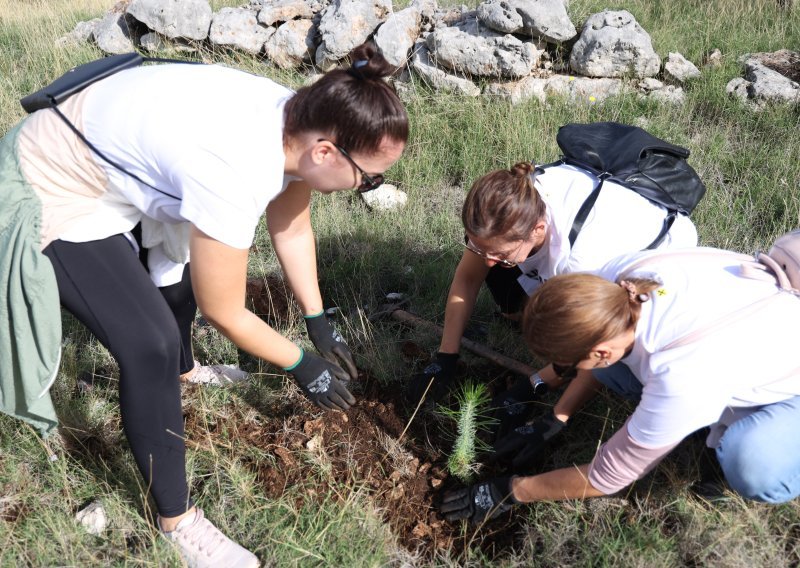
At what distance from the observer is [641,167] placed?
2.78 meters

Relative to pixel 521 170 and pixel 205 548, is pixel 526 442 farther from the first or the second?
pixel 205 548

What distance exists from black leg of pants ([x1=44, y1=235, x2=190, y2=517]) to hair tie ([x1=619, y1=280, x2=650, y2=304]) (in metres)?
1.48

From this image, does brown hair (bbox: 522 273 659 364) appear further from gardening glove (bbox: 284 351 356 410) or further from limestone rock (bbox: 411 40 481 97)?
limestone rock (bbox: 411 40 481 97)

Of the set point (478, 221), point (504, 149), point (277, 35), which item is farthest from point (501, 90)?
point (478, 221)

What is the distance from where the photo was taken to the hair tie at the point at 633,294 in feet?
6.66

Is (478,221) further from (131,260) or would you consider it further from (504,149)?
(504,149)

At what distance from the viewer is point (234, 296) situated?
206 cm

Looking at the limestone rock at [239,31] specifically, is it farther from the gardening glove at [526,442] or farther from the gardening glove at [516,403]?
the gardening glove at [526,442]

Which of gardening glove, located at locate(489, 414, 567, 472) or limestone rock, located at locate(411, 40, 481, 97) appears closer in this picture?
gardening glove, located at locate(489, 414, 567, 472)

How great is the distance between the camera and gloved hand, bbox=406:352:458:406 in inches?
118

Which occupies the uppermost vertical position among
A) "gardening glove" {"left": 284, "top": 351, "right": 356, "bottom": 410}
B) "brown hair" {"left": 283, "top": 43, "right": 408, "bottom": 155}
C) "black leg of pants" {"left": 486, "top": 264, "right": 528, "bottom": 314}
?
"brown hair" {"left": 283, "top": 43, "right": 408, "bottom": 155}

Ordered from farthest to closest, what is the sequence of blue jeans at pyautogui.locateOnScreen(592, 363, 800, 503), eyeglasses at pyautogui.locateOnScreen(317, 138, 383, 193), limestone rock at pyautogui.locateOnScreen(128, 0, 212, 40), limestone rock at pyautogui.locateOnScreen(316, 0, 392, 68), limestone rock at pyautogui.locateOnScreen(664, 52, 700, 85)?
limestone rock at pyautogui.locateOnScreen(128, 0, 212, 40)
limestone rock at pyautogui.locateOnScreen(316, 0, 392, 68)
limestone rock at pyautogui.locateOnScreen(664, 52, 700, 85)
blue jeans at pyautogui.locateOnScreen(592, 363, 800, 503)
eyeglasses at pyautogui.locateOnScreen(317, 138, 383, 193)

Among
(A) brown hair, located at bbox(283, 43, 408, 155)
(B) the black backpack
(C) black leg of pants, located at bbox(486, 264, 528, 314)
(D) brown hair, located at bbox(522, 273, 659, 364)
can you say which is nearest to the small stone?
(A) brown hair, located at bbox(283, 43, 408, 155)

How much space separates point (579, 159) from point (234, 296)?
1627mm
